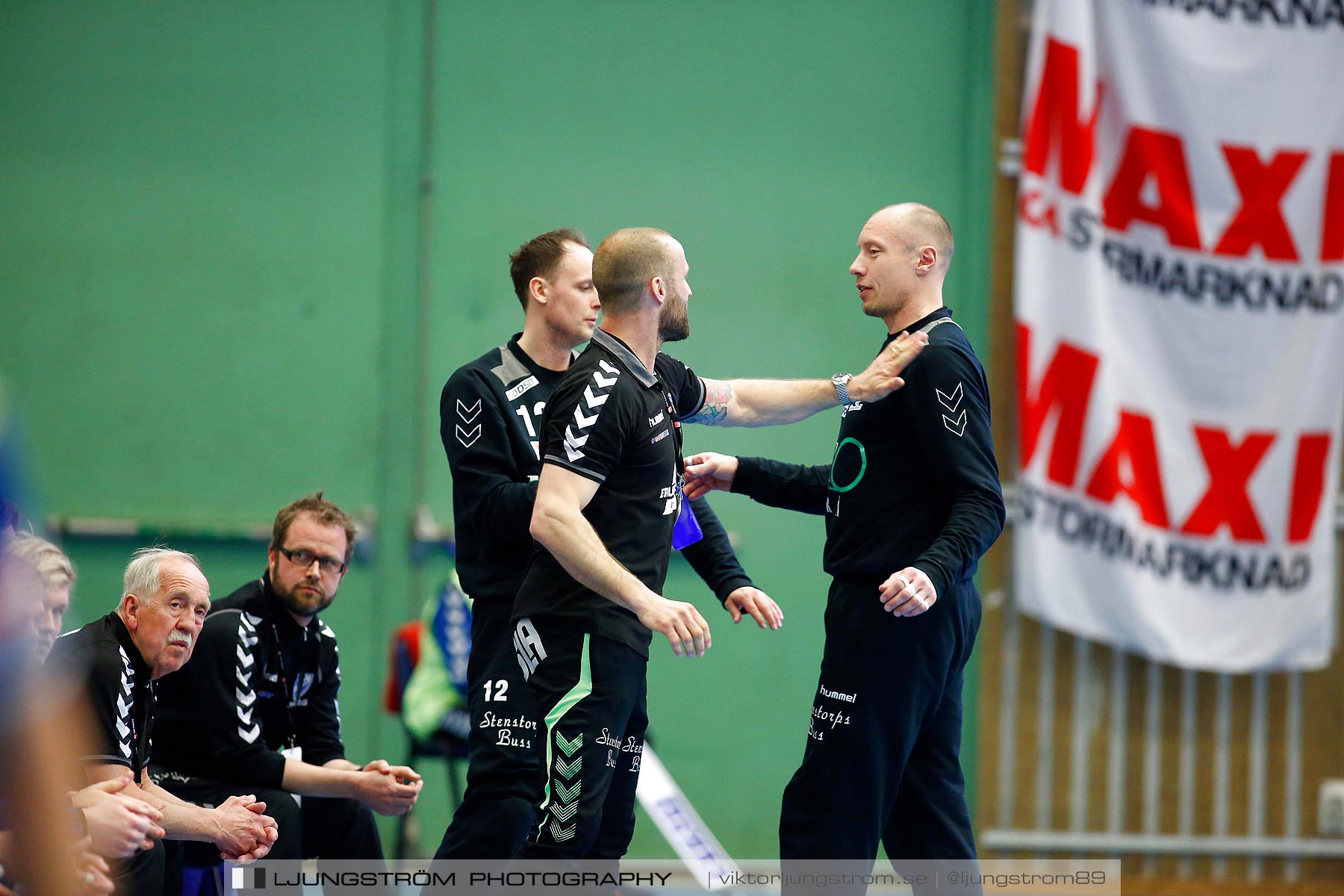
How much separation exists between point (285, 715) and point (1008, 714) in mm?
3506

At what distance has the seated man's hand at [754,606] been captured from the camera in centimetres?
318

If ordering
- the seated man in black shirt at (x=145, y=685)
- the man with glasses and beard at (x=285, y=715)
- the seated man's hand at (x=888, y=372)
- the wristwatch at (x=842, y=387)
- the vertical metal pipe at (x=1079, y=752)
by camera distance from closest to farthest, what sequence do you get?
the seated man in black shirt at (x=145, y=685) < the seated man's hand at (x=888, y=372) < the wristwatch at (x=842, y=387) < the man with glasses and beard at (x=285, y=715) < the vertical metal pipe at (x=1079, y=752)

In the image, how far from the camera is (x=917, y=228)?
3326mm

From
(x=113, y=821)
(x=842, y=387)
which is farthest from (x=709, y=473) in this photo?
(x=113, y=821)

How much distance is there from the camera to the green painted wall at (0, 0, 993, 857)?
593cm

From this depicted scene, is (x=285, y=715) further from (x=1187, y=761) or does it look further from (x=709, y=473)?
(x=1187, y=761)

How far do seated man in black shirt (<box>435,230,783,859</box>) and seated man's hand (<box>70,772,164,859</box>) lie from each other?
766 mm

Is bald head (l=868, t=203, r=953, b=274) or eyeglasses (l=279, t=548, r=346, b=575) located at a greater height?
bald head (l=868, t=203, r=953, b=274)

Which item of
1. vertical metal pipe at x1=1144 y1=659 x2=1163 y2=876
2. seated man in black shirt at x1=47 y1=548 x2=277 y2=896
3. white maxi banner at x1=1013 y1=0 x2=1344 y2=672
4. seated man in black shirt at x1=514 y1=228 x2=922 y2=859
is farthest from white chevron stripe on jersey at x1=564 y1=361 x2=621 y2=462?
vertical metal pipe at x1=1144 y1=659 x2=1163 y2=876

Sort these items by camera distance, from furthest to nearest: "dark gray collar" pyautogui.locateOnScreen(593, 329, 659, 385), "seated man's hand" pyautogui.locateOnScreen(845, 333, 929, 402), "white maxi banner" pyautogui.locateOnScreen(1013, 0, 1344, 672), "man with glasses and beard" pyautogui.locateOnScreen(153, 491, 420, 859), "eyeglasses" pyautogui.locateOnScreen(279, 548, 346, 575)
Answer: "white maxi banner" pyautogui.locateOnScreen(1013, 0, 1344, 672), "eyeglasses" pyautogui.locateOnScreen(279, 548, 346, 575), "man with glasses and beard" pyautogui.locateOnScreen(153, 491, 420, 859), "seated man's hand" pyautogui.locateOnScreen(845, 333, 929, 402), "dark gray collar" pyautogui.locateOnScreen(593, 329, 659, 385)

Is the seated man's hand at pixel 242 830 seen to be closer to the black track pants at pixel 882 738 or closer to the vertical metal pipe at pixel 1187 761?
the black track pants at pixel 882 738

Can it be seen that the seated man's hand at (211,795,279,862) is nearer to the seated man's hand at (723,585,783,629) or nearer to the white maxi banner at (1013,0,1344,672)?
the seated man's hand at (723,585,783,629)

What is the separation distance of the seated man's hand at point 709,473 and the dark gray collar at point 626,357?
551mm

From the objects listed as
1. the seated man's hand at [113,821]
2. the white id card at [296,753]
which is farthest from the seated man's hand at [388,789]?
the seated man's hand at [113,821]
